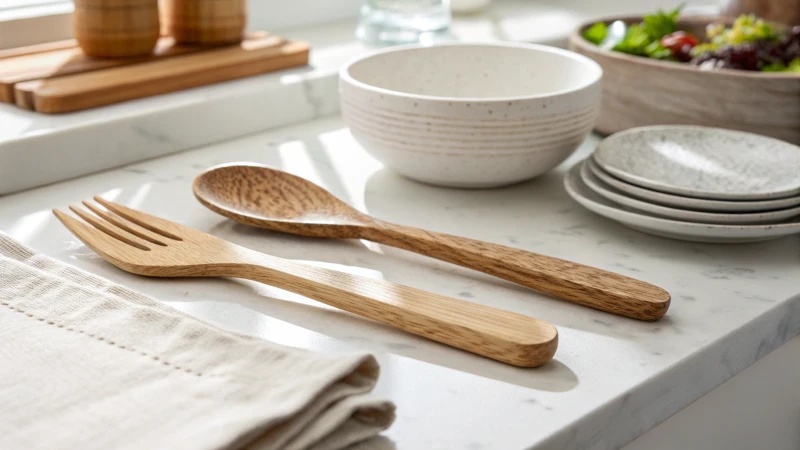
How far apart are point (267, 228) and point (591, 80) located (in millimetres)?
370

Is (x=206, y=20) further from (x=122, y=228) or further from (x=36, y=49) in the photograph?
(x=122, y=228)

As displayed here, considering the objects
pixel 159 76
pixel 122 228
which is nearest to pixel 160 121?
pixel 159 76

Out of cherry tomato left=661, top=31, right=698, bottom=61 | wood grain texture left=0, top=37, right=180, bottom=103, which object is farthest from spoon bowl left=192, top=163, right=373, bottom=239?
cherry tomato left=661, top=31, right=698, bottom=61

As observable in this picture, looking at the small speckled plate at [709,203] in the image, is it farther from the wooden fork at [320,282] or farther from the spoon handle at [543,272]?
the wooden fork at [320,282]

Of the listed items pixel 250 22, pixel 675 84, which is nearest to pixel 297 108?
pixel 250 22

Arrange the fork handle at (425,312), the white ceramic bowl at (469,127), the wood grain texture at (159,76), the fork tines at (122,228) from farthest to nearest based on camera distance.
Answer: the wood grain texture at (159,76) → the white ceramic bowl at (469,127) → the fork tines at (122,228) → the fork handle at (425,312)

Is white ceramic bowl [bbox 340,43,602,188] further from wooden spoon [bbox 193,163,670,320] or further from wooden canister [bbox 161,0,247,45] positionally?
wooden canister [bbox 161,0,247,45]

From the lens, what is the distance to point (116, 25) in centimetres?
107

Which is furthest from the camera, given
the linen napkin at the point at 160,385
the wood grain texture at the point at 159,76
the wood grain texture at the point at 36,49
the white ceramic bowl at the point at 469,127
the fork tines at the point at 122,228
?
the wood grain texture at the point at 36,49

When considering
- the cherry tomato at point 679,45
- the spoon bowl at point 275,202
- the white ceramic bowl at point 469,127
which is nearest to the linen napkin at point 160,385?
the spoon bowl at point 275,202

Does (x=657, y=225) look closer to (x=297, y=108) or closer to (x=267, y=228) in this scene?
(x=267, y=228)

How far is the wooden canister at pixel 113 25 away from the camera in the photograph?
106cm

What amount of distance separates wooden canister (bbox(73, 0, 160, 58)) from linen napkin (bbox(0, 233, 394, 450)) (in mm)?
582

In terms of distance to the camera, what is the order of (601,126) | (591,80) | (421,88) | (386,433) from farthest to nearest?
(601,126) → (421,88) → (591,80) → (386,433)
